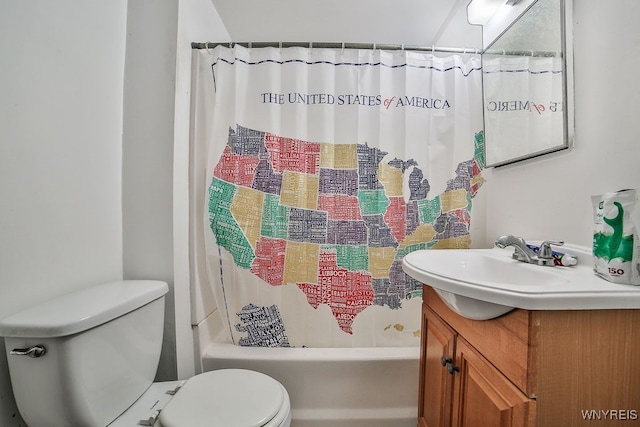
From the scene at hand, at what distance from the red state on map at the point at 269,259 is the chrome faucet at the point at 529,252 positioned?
2.94ft

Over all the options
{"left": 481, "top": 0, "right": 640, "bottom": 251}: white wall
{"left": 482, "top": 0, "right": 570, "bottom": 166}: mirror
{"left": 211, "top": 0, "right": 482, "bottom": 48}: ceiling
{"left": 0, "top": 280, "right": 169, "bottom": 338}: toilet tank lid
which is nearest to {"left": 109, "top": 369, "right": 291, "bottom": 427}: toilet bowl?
{"left": 0, "top": 280, "right": 169, "bottom": 338}: toilet tank lid

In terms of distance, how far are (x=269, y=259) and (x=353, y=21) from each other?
1.46 metres

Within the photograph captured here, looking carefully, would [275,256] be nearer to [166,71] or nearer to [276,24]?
[166,71]

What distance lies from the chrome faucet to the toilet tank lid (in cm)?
126

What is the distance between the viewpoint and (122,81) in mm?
1068

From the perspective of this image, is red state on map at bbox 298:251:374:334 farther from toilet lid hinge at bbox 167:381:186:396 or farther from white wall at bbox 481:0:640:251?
white wall at bbox 481:0:640:251

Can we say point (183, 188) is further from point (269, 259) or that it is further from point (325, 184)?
point (325, 184)

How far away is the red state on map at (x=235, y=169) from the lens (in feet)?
4.00

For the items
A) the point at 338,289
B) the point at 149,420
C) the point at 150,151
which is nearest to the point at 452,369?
the point at 338,289

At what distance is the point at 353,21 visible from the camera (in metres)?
1.50

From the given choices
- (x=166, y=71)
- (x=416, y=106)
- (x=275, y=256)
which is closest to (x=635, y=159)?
(x=416, y=106)

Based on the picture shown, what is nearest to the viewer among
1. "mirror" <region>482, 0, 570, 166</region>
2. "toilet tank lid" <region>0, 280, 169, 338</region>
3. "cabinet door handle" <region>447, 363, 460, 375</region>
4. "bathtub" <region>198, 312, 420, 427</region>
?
"toilet tank lid" <region>0, 280, 169, 338</region>

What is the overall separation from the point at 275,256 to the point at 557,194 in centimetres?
114

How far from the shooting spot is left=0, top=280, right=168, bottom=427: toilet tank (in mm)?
642
